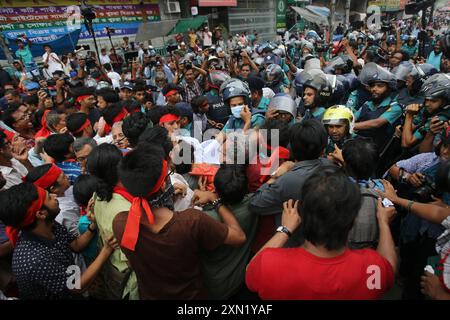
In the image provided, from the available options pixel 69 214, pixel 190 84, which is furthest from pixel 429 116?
pixel 190 84

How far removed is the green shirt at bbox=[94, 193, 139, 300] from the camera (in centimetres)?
176

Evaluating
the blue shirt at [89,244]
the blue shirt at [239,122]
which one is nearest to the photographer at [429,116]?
the blue shirt at [239,122]

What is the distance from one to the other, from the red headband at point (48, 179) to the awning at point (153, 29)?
11435mm

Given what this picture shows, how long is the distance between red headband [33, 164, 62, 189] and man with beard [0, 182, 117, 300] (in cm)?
46

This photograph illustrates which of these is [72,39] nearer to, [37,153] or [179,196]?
[37,153]

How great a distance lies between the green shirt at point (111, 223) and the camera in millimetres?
1761

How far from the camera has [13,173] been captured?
2.73 m

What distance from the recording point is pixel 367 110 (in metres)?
3.50

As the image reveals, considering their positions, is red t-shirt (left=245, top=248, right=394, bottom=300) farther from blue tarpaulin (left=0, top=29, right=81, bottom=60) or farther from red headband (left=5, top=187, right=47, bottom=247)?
blue tarpaulin (left=0, top=29, right=81, bottom=60)

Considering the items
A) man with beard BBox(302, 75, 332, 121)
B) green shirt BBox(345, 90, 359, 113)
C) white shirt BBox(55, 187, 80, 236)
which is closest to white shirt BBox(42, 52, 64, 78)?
white shirt BBox(55, 187, 80, 236)

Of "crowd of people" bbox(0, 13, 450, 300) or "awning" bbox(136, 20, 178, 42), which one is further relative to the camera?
"awning" bbox(136, 20, 178, 42)

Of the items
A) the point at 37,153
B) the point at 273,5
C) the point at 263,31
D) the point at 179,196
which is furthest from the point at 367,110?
the point at 273,5

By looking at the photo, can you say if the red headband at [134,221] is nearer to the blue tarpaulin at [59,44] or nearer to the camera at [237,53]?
the camera at [237,53]

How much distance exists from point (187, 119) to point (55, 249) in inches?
92.7
